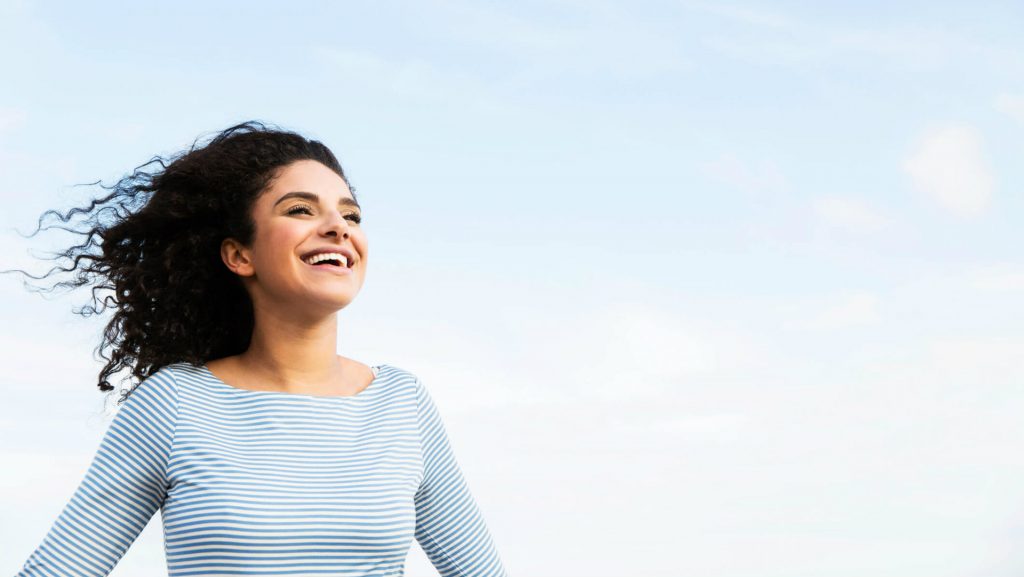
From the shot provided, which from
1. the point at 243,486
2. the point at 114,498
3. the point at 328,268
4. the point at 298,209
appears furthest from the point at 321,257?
the point at 114,498

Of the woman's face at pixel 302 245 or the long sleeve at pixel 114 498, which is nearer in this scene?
the long sleeve at pixel 114 498

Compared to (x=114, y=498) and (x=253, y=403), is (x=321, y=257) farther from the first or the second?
(x=114, y=498)

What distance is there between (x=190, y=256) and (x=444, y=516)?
1266mm

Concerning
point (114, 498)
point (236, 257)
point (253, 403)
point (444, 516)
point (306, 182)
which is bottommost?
point (114, 498)

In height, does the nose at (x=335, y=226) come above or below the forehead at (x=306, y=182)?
below

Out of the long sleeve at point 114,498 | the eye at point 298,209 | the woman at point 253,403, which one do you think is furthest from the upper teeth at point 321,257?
the long sleeve at point 114,498

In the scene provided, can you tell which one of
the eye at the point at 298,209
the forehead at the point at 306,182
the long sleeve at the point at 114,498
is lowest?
the long sleeve at the point at 114,498

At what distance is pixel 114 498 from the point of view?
348cm

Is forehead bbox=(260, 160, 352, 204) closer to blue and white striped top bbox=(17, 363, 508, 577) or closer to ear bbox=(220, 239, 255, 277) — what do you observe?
ear bbox=(220, 239, 255, 277)

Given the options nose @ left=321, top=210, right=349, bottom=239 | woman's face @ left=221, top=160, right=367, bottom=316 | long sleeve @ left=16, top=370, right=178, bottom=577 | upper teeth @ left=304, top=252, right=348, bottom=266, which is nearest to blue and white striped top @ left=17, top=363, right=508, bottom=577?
long sleeve @ left=16, top=370, right=178, bottom=577

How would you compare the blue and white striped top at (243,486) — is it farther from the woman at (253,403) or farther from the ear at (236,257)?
the ear at (236,257)

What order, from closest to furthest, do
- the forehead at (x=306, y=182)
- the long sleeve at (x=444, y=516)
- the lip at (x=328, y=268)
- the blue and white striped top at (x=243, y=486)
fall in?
the blue and white striped top at (x=243, y=486) → the lip at (x=328, y=268) → the forehead at (x=306, y=182) → the long sleeve at (x=444, y=516)

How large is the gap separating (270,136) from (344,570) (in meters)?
1.55

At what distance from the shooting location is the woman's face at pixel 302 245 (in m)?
3.68
